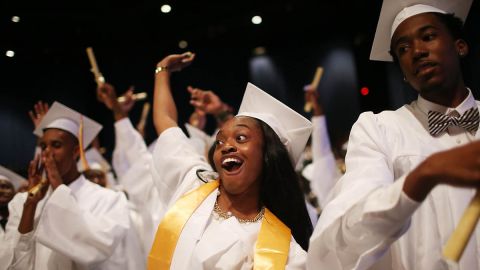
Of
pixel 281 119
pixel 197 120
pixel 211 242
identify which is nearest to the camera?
pixel 211 242

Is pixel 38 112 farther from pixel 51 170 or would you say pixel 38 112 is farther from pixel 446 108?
pixel 446 108

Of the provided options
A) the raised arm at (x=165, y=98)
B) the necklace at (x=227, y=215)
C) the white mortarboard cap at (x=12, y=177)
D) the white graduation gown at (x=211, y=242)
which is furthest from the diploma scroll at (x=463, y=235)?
the white mortarboard cap at (x=12, y=177)

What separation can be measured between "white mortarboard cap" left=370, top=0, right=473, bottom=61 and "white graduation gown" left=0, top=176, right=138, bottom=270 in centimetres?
180

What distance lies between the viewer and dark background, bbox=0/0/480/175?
281cm

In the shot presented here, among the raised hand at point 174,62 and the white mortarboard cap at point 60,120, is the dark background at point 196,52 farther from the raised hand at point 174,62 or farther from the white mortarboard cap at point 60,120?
the raised hand at point 174,62

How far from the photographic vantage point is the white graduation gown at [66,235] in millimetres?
2504

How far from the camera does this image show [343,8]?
479 cm

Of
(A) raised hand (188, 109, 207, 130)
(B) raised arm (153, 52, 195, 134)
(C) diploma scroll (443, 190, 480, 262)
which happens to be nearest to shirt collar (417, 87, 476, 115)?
(C) diploma scroll (443, 190, 480, 262)

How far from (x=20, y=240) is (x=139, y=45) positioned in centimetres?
305

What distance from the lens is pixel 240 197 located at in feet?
7.00

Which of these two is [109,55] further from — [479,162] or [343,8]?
[479,162]

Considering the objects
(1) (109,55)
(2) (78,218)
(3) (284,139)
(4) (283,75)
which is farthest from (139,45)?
(3) (284,139)

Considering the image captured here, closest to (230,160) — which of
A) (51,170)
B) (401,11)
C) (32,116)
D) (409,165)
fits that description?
(409,165)

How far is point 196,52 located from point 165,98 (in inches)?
117
